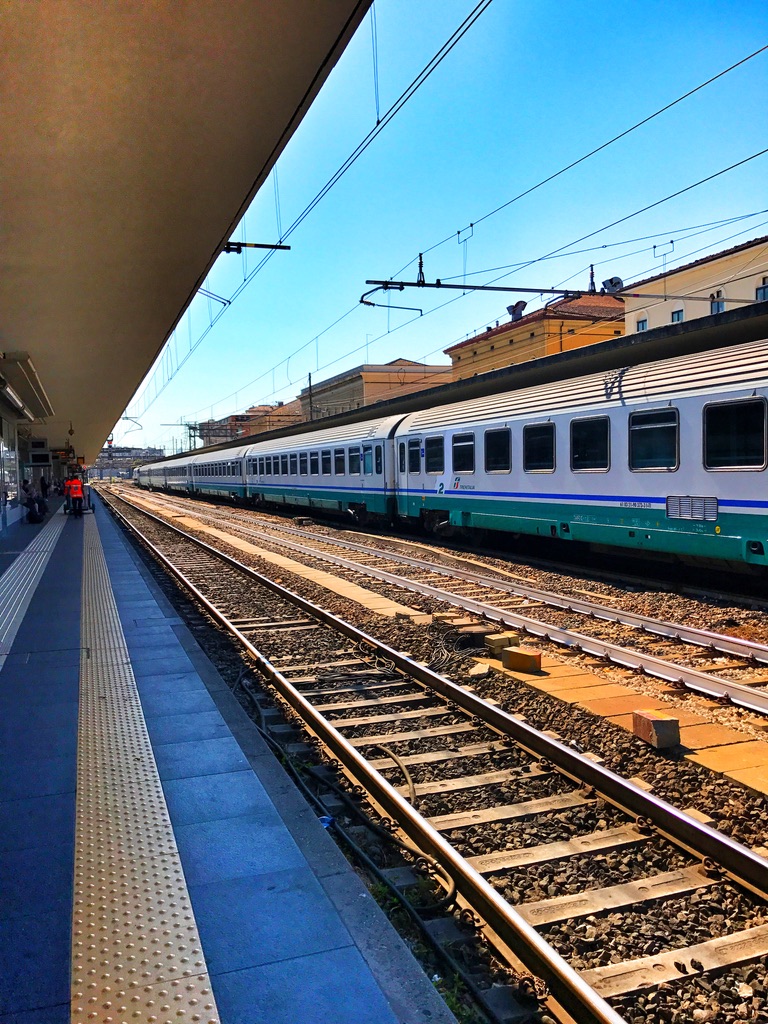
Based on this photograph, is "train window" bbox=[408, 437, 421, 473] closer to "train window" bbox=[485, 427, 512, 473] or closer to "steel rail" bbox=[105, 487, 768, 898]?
"train window" bbox=[485, 427, 512, 473]

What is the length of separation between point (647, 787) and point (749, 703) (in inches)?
73.6

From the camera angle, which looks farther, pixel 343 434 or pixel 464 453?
pixel 343 434

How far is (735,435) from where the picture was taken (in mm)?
9469

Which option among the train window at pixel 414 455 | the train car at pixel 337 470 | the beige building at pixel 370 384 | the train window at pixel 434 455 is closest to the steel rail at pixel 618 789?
the train window at pixel 434 455

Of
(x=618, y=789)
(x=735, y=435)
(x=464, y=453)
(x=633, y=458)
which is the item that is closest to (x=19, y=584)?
(x=464, y=453)

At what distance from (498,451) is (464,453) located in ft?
4.51

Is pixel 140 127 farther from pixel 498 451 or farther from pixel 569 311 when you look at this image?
pixel 569 311

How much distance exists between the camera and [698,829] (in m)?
3.95

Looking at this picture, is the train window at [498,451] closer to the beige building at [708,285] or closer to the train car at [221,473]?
the beige building at [708,285]

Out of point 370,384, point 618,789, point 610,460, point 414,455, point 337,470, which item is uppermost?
point 370,384

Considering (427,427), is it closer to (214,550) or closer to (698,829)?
(214,550)

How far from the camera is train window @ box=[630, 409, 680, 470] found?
10359 millimetres

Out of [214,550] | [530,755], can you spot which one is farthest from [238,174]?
[214,550]

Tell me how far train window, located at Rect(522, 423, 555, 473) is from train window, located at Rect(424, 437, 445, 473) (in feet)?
11.1
